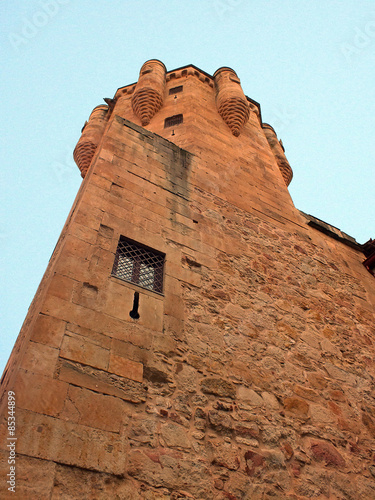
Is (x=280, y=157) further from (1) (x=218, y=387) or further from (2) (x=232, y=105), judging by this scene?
(1) (x=218, y=387)

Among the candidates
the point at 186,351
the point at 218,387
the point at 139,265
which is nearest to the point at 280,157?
the point at 139,265

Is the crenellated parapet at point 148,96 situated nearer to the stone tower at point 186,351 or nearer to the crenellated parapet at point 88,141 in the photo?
the crenellated parapet at point 88,141

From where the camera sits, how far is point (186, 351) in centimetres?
389

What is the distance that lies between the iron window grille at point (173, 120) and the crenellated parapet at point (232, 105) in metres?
1.10

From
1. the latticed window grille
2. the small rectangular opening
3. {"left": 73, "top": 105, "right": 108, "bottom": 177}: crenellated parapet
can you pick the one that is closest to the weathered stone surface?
the latticed window grille

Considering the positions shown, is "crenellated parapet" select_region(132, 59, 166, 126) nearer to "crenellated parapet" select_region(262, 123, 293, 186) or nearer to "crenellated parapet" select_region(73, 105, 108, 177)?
"crenellated parapet" select_region(73, 105, 108, 177)

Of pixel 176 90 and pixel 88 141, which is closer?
pixel 88 141

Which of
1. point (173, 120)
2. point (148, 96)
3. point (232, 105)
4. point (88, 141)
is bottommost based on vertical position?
point (173, 120)

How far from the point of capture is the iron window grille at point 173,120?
29.2 ft

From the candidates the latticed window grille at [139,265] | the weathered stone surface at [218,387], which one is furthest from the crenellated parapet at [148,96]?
the weathered stone surface at [218,387]

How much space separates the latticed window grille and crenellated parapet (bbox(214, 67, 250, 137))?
5.27 m

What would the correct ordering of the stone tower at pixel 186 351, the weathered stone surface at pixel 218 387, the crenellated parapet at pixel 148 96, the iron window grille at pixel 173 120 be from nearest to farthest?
the stone tower at pixel 186 351
the weathered stone surface at pixel 218 387
the iron window grille at pixel 173 120
the crenellated parapet at pixel 148 96

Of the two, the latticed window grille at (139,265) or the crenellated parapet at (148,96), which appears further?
the crenellated parapet at (148,96)

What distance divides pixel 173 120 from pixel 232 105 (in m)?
1.53
